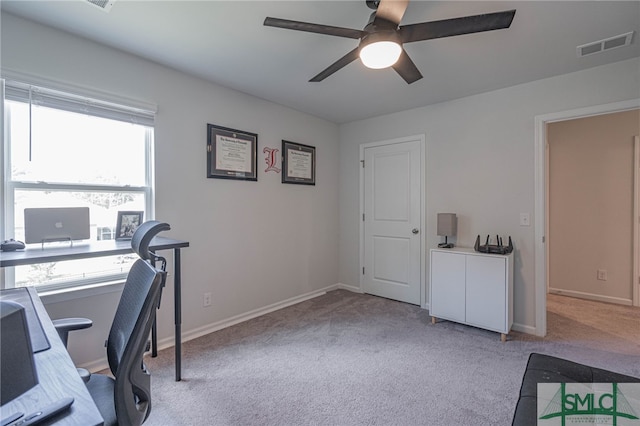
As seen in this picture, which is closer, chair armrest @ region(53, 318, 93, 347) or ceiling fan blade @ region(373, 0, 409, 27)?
chair armrest @ region(53, 318, 93, 347)

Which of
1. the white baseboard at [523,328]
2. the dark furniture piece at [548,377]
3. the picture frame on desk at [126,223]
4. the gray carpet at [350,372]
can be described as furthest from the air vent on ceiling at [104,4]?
the white baseboard at [523,328]

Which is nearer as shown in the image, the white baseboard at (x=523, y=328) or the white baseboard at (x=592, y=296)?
the white baseboard at (x=523, y=328)

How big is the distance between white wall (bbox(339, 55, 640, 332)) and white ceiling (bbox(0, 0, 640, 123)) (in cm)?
16

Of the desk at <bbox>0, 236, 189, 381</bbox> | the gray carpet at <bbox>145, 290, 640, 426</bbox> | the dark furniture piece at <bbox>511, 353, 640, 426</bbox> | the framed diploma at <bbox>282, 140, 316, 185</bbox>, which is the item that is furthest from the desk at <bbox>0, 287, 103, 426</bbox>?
the framed diploma at <bbox>282, 140, 316, 185</bbox>

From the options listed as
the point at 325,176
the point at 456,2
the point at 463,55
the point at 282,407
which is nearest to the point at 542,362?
the point at 282,407

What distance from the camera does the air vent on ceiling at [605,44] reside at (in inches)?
83.9

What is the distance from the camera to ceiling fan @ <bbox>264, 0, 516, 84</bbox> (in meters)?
1.48

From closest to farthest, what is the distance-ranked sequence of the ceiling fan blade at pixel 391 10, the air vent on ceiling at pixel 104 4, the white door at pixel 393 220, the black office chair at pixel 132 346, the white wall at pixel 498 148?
the black office chair at pixel 132 346 → the ceiling fan blade at pixel 391 10 → the air vent on ceiling at pixel 104 4 → the white wall at pixel 498 148 → the white door at pixel 393 220

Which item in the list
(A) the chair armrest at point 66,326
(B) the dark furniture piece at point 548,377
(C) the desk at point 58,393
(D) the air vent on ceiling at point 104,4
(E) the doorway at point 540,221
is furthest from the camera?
(E) the doorway at point 540,221

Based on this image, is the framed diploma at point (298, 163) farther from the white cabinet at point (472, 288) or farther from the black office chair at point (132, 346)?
Answer: the black office chair at point (132, 346)

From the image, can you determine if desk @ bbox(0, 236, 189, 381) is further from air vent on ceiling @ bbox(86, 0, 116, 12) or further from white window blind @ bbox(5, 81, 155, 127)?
air vent on ceiling @ bbox(86, 0, 116, 12)

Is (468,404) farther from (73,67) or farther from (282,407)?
(73,67)

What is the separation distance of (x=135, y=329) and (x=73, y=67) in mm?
2124

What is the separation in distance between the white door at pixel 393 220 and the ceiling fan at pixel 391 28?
2.07 metres
